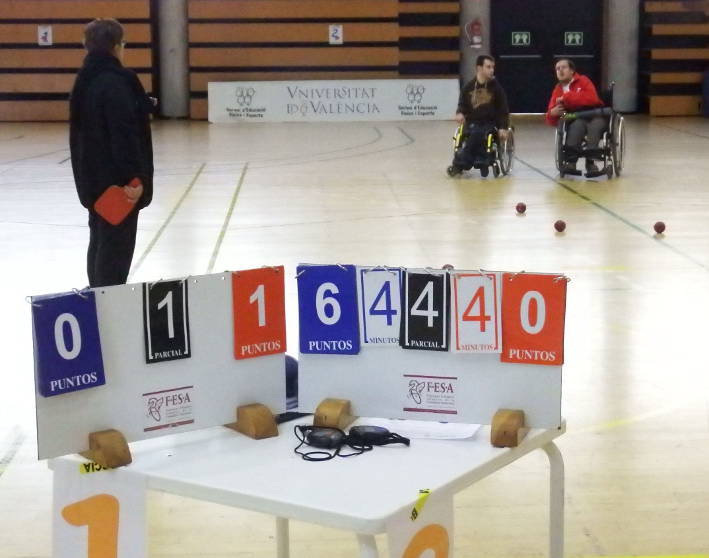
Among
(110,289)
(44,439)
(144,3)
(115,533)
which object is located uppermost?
(144,3)

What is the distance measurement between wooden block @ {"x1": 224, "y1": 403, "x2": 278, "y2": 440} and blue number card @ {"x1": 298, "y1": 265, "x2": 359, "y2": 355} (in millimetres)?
206

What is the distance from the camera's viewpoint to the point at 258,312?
10.0 ft

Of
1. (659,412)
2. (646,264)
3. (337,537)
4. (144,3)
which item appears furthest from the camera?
(144,3)

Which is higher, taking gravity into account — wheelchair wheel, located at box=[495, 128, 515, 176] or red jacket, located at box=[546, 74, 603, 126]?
red jacket, located at box=[546, 74, 603, 126]

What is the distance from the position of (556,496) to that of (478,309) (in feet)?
1.66

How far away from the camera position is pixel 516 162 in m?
16.2

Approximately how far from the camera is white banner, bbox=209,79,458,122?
23438 millimetres

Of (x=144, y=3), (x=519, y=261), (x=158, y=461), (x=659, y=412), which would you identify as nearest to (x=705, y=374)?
(x=659, y=412)

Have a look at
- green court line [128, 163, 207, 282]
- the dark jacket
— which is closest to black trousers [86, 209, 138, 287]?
green court line [128, 163, 207, 282]

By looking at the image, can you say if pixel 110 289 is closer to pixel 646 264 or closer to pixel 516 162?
pixel 646 264

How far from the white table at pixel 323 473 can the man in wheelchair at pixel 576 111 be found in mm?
11197

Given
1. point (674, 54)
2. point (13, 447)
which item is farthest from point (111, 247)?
point (674, 54)

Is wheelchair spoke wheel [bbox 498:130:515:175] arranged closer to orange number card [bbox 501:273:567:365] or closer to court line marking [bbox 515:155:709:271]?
court line marking [bbox 515:155:709:271]

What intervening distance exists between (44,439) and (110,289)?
376 mm
